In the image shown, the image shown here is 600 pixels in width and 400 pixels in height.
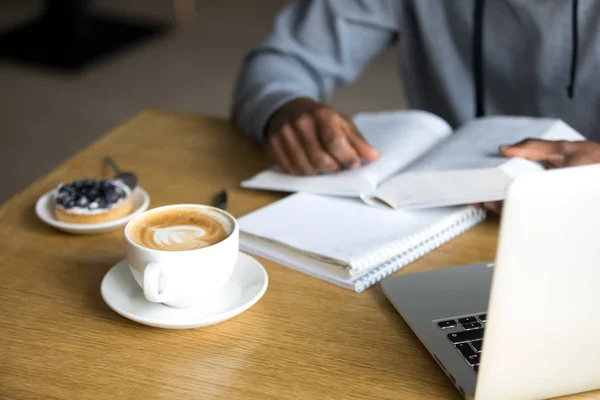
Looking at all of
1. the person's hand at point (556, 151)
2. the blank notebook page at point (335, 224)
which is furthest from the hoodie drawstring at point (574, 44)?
the blank notebook page at point (335, 224)

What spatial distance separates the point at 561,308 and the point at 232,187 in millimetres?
577

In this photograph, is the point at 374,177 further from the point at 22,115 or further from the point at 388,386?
the point at 22,115

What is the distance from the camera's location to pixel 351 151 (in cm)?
104

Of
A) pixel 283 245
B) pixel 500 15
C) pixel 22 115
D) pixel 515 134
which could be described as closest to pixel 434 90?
pixel 500 15

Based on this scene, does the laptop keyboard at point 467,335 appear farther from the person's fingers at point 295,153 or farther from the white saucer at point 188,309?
the person's fingers at point 295,153

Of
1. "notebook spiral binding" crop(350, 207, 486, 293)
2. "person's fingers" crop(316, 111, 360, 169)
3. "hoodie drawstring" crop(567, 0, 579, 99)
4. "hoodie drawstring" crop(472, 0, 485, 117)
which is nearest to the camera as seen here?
"notebook spiral binding" crop(350, 207, 486, 293)

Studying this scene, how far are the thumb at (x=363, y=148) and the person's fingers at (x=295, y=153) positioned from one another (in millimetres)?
66

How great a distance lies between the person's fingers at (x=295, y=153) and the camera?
3.47 feet

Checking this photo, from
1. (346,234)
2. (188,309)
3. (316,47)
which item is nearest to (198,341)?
(188,309)

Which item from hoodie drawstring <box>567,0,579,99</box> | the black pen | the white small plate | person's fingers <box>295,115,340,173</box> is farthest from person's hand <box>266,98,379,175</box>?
hoodie drawstring <box>567,0,579,99</box>

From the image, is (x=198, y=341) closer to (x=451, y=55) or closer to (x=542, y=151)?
(x=542, y=151)

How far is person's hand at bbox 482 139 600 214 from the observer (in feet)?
3.05

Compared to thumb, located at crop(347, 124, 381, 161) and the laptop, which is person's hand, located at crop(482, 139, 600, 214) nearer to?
thumb, located at crop(347, 124, 381, 161)

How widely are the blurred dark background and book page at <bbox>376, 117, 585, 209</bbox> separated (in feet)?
6.45
